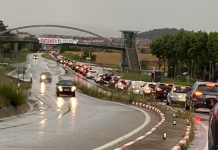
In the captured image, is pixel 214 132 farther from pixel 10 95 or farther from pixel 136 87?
pixel 136 87

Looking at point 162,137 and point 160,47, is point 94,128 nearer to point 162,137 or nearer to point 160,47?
point 162,137

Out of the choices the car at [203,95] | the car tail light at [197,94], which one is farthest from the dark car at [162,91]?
the car tail light at [197,94]

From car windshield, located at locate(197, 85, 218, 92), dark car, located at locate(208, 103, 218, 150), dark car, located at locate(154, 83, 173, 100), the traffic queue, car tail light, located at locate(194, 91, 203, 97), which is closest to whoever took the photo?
dark car, located at locate(208, 103, 218, 150)

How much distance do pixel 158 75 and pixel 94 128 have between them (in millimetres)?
66986

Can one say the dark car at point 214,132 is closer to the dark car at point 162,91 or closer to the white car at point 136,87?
the dark car at point 162,91

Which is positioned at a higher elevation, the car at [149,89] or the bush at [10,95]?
the bush at [10,95]

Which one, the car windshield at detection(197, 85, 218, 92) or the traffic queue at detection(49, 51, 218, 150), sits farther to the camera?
the car windshield at detection(197, 85, 218, 92)

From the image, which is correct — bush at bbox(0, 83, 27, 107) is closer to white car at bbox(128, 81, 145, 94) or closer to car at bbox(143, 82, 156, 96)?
car at bbox(143, 82, 156, 96)

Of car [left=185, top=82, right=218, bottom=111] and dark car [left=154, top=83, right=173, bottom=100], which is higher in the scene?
car [left=185, top=82, right=218, bottom=111]

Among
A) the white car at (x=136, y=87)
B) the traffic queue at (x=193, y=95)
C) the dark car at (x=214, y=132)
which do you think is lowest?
the white car at (x=136, y=87)

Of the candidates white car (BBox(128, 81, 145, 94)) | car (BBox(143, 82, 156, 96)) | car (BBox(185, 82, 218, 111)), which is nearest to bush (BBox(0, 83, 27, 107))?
car (BBox(185, 82, 218, 111))

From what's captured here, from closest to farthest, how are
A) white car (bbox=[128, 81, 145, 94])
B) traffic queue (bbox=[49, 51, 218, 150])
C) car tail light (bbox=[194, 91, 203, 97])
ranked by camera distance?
1. traffic queue (bbox=[49, 51, 218, 150])
2. car tail light (bbox=[194, 91, 203, 97])
3. white car (bbox=[128, 81, 145, 94])

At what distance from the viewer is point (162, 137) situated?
58.6ft

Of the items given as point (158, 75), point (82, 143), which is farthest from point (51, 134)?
point (158, 75)
